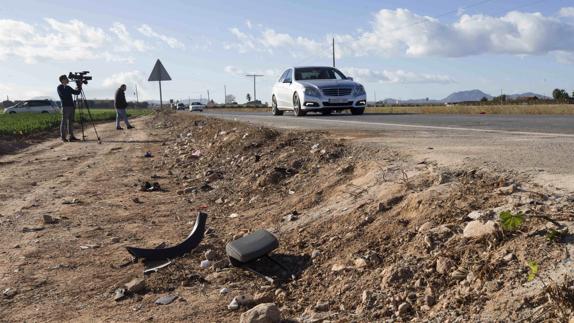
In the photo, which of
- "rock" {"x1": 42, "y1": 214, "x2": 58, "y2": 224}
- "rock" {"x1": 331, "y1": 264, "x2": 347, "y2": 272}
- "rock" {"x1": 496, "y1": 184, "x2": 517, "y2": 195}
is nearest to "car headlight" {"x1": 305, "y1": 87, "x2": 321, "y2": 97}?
"rock" {"x1": 42, "y1": 214, "x2": 58, "y2": 224}

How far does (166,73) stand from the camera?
1091 inches

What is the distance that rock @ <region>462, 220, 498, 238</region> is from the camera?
293cm

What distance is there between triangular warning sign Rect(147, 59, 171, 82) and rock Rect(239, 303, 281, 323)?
2551 cm

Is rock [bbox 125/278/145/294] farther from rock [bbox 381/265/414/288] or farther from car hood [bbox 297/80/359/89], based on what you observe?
car hood [bbox 297/80/359/89]

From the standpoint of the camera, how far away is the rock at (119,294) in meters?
3.66

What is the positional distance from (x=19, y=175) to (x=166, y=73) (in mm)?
19339

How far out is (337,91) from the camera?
50.1 ft

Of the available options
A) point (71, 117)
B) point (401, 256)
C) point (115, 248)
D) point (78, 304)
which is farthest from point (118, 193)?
point (71, 117)

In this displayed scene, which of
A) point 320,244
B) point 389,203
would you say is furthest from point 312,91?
point 320,244

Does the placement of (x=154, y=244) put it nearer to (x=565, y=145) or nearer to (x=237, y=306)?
(x=237, y=306)

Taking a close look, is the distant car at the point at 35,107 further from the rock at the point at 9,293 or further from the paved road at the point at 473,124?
the rock at the point at 9,293

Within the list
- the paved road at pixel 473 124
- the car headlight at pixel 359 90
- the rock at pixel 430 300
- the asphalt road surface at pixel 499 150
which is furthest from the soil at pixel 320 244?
the car headlight at pixel 359 90

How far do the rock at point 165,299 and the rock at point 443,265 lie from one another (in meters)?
1.68

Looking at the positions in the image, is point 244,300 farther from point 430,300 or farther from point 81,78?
point 81,78
